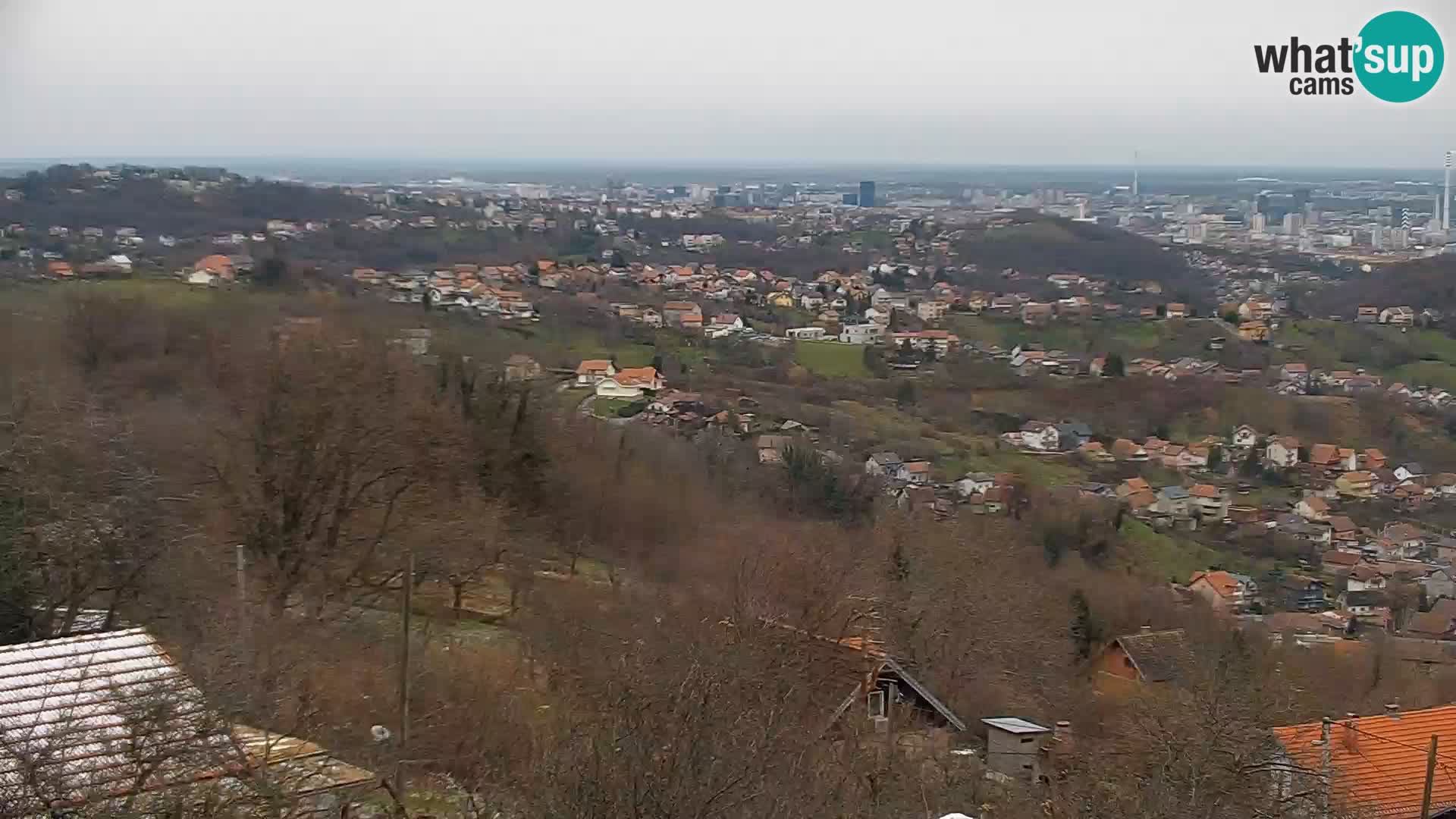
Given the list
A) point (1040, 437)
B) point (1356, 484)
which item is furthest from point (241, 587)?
point (1356, 484)

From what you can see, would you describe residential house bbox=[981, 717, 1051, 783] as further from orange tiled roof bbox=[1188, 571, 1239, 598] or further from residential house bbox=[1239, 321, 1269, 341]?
residential house bbox=[1239, 321, 1269, 341]

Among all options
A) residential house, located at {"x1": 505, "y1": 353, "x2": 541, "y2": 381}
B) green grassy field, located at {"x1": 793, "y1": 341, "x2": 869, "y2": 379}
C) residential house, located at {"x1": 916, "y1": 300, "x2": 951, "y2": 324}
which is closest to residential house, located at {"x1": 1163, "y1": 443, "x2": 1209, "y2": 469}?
green grassy field, located at {"x1": 793, "y1": 341, "x2": 869, "y2": 379}

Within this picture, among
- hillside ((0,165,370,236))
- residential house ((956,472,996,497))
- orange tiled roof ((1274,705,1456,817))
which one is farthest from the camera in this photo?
hillside ((0,165,370,236))

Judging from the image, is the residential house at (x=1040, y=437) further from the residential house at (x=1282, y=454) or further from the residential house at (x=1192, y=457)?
the residential house at (x=1282, y=454)

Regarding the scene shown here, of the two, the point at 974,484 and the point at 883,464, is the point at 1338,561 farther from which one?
the point at 883,464

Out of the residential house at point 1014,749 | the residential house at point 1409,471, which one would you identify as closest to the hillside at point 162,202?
the residential house at point 1014,749

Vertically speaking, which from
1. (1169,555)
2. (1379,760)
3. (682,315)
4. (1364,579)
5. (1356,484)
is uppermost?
(682,315)

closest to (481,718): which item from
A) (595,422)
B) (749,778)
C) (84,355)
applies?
(749,778)

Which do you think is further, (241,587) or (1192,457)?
(1192,457)
